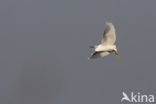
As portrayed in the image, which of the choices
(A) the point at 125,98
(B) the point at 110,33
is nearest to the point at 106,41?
(B) the point at 110,33

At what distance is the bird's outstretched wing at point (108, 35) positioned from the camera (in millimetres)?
55844

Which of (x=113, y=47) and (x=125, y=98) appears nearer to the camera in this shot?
(x=113, y=47)

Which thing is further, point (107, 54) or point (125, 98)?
point (125, 98)

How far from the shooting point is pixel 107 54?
185 ft

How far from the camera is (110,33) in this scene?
5600cm

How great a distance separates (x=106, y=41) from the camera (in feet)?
183

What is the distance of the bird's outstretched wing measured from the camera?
183ft

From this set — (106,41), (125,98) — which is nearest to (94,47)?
(106,41)

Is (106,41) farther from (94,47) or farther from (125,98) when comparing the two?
(125,98)

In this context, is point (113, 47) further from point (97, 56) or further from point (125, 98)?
point (125, 98)

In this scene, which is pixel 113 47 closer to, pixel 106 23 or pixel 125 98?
pixel 106 23

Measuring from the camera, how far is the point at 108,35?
55938 millimetres

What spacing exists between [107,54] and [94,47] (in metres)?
1.34

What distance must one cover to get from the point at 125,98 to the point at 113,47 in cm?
1590
